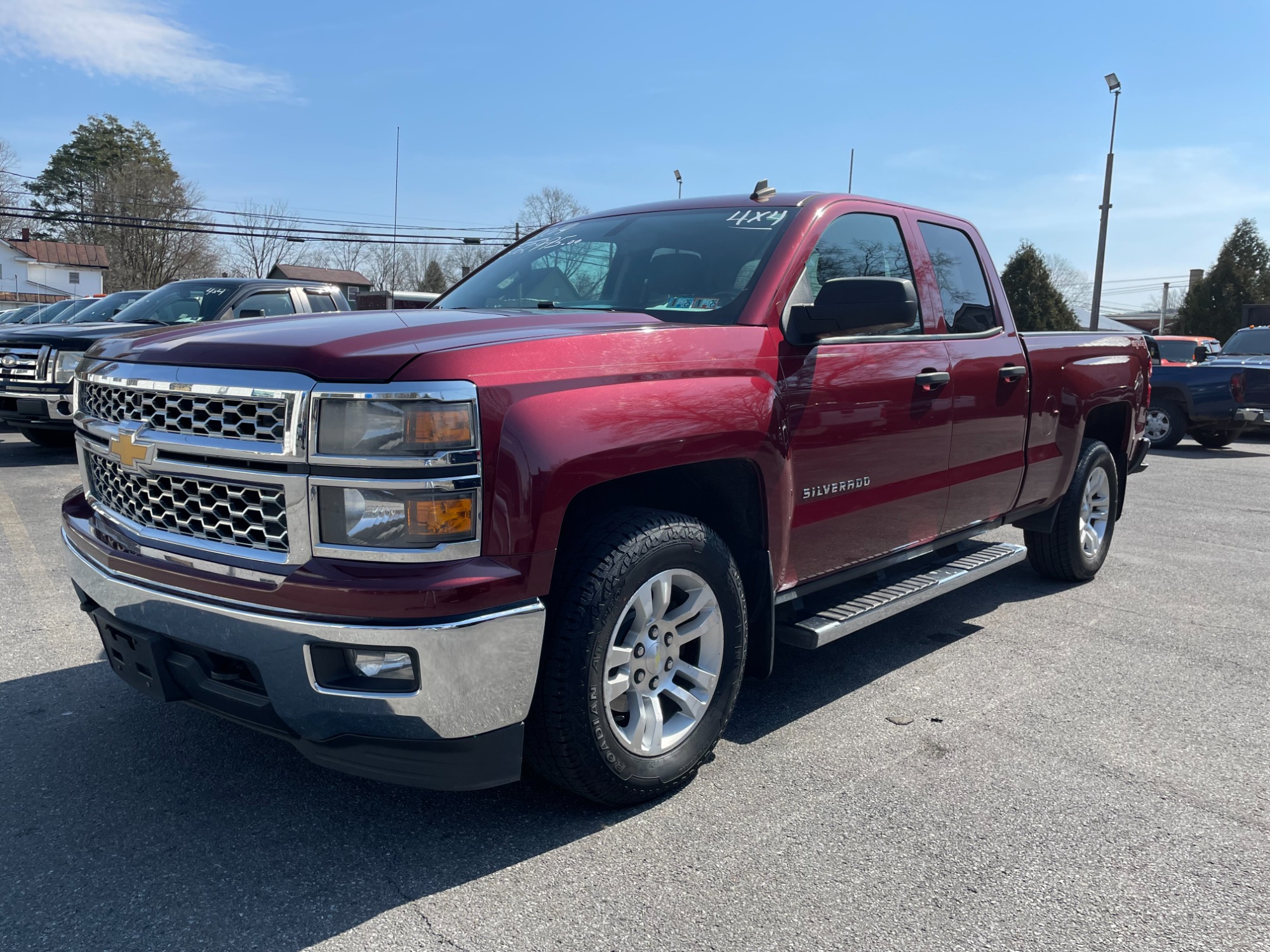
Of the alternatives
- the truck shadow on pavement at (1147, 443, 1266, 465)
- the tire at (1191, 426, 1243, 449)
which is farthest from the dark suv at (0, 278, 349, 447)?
the tire at (1191, 426, 1243, 449)

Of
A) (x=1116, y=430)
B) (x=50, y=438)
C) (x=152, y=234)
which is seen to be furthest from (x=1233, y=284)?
(x=152, y=234)

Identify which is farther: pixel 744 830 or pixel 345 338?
pixel 744 830

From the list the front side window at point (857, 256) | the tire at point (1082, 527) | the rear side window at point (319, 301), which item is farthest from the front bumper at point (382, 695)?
the rear side window at point (319, 301)

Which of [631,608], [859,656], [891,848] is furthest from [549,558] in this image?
[859,656]

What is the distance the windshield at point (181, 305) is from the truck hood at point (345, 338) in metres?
7.78

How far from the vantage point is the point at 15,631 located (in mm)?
4418

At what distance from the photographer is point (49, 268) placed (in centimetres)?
7381

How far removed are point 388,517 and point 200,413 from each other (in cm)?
63

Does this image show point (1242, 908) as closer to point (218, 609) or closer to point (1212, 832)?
point (1212, 832)

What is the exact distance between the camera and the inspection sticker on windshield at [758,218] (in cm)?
370

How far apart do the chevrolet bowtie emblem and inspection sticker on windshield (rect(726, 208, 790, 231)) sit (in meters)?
2.25

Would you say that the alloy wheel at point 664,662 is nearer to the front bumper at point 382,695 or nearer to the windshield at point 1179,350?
the front bumper at point 382,695

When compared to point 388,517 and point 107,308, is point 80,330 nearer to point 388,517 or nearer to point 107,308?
point 107,308

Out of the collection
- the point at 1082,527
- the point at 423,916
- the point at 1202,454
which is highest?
the point at 1082,527
